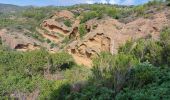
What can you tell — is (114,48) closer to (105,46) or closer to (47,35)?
(105,46)

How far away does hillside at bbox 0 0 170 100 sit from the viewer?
2089 centimetres

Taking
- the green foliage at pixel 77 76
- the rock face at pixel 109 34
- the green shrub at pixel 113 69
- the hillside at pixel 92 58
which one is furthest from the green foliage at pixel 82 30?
the green shrub at pixel 113 69

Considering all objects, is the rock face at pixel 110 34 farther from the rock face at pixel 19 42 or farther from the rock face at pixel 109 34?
the rock face at pixel 19 42

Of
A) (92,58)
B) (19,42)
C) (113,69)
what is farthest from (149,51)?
(19,42)

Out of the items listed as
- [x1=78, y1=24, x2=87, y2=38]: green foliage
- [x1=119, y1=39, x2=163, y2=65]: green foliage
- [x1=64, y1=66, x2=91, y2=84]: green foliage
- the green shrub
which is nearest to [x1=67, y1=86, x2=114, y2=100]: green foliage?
the green shrub

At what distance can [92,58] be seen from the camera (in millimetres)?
39688

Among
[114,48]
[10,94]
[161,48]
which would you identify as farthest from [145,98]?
[114,48]

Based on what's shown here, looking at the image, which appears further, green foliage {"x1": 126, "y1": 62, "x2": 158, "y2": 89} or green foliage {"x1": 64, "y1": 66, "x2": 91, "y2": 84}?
green foliage {"x1": 64, "y1": 66, "x2": 91, "y2": 84}

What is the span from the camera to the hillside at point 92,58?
822 inches

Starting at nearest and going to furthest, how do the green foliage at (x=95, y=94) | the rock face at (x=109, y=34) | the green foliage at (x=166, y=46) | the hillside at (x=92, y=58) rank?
the green foliage at (x=95, y=94) → the hillside at (x=92, y=58) → the green foliage at (x=166, y=46) → the rock face at (x=109, y=34)

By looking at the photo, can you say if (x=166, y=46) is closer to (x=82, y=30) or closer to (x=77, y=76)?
(x=77, y=76)

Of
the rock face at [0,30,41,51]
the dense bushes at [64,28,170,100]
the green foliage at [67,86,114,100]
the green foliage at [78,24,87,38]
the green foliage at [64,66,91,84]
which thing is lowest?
the rock face at [0,30,41,51]

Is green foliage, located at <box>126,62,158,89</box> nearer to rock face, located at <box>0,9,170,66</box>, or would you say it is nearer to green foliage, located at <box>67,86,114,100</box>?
green foliage, located at <box>67,86,114,100</box>

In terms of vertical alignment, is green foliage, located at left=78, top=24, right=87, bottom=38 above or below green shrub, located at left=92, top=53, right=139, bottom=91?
below
